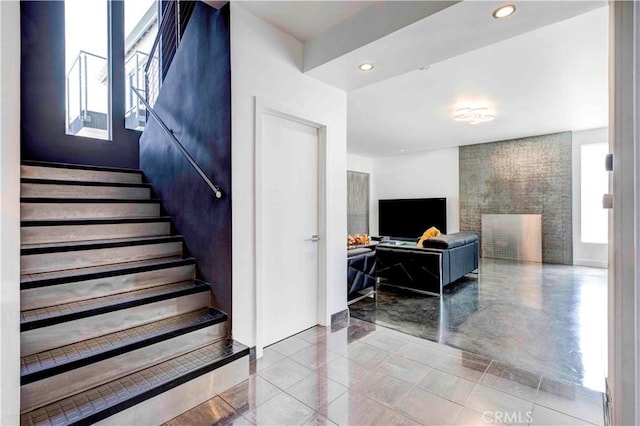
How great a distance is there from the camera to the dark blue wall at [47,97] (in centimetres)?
388

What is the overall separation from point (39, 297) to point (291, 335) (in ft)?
6.32

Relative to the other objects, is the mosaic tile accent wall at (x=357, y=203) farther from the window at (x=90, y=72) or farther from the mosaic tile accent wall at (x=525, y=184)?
the window at (x=90, y=72)

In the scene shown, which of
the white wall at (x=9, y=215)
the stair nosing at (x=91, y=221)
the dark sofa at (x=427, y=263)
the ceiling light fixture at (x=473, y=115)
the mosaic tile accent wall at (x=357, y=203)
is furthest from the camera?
the mosaic tile accent wall at (x=357, y=203)

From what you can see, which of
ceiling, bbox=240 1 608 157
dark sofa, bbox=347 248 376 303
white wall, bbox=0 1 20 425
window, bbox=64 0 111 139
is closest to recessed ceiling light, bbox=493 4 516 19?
ceiling, bbox=240 1 608 157

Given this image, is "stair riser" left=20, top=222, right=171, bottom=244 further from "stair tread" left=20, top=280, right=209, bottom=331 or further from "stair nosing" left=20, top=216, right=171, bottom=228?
"stair tread" left=20, top=280, right=209, bottom=331

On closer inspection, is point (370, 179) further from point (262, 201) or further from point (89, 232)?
point (89, 232)

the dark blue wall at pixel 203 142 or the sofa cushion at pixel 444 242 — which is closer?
the dark blue wall at pixel 203 142

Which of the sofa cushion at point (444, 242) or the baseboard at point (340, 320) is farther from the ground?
the sofa cushion at point (444, 242)

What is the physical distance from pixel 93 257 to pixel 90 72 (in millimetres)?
3774

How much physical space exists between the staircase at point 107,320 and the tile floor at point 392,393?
234mm

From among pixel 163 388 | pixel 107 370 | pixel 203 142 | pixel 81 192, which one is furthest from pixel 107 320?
pixel 81 192

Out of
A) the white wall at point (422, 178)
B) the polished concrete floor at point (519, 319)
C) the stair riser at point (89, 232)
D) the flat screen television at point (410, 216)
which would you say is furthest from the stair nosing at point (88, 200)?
the white wall at point (422, 178)

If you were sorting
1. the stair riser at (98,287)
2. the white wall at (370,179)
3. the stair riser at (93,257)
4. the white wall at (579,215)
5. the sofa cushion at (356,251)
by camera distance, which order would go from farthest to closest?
1. the white wall at (370,179)
2. the white wall at (579,215)
3. the sofa cushion at (356,251)
4. the stair riser at (93,257)
5. the stair riser at (98,287)

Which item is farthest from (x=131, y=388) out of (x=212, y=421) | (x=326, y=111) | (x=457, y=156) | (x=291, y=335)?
(x=457, y=156)
